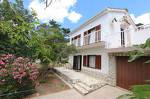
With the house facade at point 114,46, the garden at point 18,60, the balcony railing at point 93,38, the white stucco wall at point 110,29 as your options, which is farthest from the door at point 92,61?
the garden at point 18,60

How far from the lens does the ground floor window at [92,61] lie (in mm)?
15062

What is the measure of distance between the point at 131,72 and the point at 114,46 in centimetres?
285

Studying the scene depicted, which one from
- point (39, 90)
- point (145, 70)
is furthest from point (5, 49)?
point (145, 70)

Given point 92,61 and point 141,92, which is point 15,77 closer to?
point 92,61

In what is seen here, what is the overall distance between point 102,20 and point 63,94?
7.75 m

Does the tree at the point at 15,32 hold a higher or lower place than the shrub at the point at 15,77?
higher

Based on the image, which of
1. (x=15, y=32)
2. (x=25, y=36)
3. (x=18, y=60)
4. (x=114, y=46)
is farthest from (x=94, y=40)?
(x=15, y=32)

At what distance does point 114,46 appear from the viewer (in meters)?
12.9

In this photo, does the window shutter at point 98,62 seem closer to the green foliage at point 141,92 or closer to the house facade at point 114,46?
the house facade at point 114,46

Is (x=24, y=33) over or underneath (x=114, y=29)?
underneath

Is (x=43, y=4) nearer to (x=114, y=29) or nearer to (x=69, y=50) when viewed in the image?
(x=114, y=29)

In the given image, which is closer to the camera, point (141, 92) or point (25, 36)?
point (141, 92)

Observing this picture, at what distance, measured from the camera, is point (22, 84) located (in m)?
10.8

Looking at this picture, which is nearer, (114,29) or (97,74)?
(114,29)
